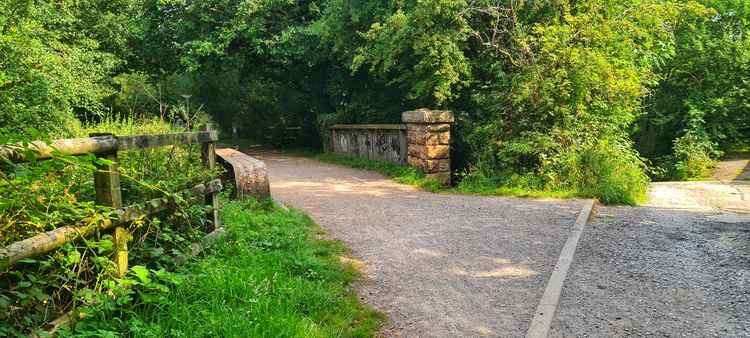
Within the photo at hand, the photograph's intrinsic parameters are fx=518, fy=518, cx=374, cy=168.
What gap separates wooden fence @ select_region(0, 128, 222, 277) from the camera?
2537mm

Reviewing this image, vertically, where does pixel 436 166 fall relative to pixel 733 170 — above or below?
above

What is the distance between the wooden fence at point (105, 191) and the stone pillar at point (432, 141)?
6313 mm

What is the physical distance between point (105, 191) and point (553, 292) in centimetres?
344

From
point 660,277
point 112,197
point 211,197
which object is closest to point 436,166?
point 660,277

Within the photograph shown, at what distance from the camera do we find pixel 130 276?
11.0ft

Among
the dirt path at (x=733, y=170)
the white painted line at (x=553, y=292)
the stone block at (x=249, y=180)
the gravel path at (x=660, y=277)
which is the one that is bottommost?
the dirt path at (x=733, y=170)

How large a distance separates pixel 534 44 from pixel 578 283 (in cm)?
662

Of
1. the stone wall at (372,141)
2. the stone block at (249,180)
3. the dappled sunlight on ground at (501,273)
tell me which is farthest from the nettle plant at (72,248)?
the stone wall at (372,141)

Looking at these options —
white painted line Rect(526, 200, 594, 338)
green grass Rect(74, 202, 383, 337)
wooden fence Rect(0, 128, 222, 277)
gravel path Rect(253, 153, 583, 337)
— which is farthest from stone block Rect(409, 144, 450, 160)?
wooden fence Rect(0, 128, 222, 277)

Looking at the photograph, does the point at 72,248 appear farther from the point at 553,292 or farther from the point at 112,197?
the point at 553,292

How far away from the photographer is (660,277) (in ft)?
15.5

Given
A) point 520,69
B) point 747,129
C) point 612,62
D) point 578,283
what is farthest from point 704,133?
point 578,283

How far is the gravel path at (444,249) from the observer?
12.9 ft

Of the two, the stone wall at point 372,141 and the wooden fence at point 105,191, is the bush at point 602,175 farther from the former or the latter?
the wooden fence at point 105,191
